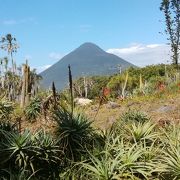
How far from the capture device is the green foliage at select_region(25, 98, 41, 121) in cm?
2350

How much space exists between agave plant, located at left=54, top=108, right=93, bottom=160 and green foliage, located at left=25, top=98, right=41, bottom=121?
13143 mm

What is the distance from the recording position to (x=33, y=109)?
23.8 meters

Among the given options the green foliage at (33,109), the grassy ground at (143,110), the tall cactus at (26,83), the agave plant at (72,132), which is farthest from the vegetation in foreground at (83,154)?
the tall cactus at (26,83)

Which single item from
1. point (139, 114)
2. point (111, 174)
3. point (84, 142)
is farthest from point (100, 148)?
point (139, 114)

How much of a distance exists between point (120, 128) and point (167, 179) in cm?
298

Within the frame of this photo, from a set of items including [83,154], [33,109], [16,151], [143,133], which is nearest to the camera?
[16,151]

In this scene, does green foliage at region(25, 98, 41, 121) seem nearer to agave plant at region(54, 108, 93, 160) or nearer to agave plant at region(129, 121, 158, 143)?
agave plant at region(54, 108, 93, 160)

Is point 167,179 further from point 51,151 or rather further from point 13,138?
point 13,138

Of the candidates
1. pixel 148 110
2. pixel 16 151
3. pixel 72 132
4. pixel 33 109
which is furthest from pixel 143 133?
pixel 33 109

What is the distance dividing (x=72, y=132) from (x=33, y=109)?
46.4 ft

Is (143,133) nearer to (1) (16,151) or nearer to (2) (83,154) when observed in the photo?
(2) (83,154)

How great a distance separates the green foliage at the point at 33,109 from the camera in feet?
77.1

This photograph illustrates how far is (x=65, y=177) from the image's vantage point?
8.66 m

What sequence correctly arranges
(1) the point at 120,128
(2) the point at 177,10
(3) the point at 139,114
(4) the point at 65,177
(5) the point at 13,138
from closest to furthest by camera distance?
1. (4) the point at 65,177
2. (5) the point at 13,138
3. (1) the point at 120,128
4. (3) the point at 139,114
5. (2) the point at 177,10
